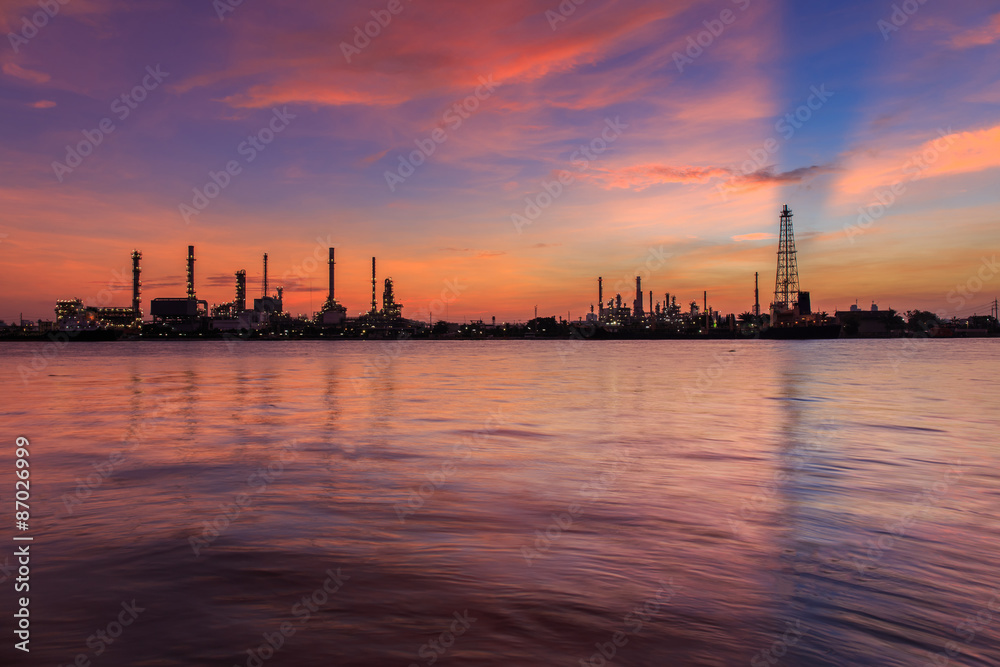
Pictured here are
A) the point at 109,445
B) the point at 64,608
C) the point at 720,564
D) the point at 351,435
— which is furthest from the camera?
the point at 351,435

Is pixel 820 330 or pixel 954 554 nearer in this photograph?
pixel 954 554

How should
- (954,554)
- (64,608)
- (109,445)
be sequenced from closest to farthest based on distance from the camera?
1. (64,608)
2. (954,554)
3. (109,445)

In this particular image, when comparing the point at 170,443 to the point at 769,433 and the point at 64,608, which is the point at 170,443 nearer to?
the point at 64,608

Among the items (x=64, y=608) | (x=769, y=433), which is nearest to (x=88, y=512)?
(x=64, y=608)

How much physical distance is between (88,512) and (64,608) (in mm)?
3935

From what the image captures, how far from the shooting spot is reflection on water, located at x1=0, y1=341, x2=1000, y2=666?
4887 mm

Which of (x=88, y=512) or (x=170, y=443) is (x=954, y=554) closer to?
(x=88, y=512)

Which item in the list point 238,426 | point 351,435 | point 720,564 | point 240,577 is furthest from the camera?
point 238,426

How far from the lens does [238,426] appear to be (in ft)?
63.4

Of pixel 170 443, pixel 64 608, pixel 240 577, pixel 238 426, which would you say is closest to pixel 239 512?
pixel 240 577

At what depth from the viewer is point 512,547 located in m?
7.36

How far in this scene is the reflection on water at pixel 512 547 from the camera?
4887 mm

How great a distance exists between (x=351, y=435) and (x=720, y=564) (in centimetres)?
1240

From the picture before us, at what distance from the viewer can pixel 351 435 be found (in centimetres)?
1747
